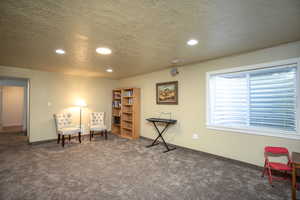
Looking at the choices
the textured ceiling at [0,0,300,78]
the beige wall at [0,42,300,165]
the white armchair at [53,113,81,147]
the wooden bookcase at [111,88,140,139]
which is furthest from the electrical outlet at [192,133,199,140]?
the white armchair at [53,113,81,147]

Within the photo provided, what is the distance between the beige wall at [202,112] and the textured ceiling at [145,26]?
10.8 inches

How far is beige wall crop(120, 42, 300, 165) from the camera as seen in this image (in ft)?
8.87

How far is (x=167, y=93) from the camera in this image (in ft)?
14.5

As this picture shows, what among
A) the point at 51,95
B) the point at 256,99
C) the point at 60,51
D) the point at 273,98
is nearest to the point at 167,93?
the point at 256,99

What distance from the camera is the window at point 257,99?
2.56 meters

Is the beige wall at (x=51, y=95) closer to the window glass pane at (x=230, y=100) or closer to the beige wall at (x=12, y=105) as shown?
the beige wall at (x=12, y=105)

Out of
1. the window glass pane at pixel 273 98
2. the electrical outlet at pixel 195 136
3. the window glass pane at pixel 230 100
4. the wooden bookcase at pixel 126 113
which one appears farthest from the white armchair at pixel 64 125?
the window glass pane at pixel 273 98

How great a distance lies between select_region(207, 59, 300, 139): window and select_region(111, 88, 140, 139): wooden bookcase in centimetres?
256

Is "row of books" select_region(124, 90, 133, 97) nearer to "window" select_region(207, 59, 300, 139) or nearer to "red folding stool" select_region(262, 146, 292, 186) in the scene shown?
"window" select_region(207, 59, 300, 139)

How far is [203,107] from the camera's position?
3.60 m

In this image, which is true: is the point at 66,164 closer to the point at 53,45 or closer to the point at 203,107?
the point at 53,45

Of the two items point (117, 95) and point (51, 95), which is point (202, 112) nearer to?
point (117, 95)

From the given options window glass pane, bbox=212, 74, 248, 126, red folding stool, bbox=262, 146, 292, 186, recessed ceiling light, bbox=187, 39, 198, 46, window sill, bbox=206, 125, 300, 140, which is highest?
recessed ceiling light, bbox=187, 39, 198, 46

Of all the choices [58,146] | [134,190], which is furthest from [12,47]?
[134,190]
